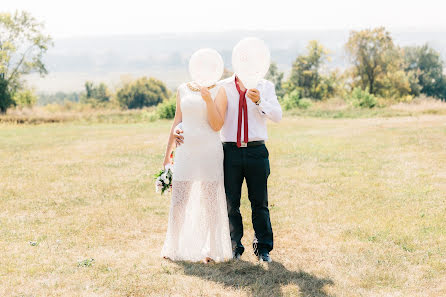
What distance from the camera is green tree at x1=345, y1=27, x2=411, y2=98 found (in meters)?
51.9

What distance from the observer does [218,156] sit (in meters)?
5.20

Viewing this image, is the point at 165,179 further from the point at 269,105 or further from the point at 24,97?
the point at 24,97

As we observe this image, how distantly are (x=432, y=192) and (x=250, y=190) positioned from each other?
5.35 metres

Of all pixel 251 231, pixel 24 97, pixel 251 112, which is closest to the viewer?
pixel 251 112

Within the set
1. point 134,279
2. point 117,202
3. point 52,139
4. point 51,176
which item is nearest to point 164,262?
point 134,279

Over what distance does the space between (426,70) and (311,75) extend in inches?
1066

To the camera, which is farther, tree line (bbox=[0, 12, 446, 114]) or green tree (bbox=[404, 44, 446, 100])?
green tree (bbox=[404, 44, 446, 100])

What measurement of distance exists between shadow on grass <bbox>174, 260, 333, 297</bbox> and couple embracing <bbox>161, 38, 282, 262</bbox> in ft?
0.46

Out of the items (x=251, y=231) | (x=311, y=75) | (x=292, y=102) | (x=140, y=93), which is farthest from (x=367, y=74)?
(x=140, y=93)

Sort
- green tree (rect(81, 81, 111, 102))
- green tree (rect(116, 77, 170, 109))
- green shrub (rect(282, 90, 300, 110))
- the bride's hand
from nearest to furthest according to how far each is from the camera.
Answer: the bride's hand → green shrub (rect(282, 90, 300, 110)) → green tree (rect(81, 81, 111, 102)) → green tree (rect(116, 77, 170, 109))

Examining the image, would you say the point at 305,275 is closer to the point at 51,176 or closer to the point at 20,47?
the point at 51,176

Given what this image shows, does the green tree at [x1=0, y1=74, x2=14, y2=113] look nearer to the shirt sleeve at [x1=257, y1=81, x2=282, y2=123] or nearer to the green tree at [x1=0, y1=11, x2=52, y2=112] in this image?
the green tree at [x1=0, y1=11, x2=52, y2=112]

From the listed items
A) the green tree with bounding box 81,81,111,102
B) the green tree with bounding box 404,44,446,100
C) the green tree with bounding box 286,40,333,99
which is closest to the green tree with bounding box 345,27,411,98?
the green tree with bounding box 286,40,333,99

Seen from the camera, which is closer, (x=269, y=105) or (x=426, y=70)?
(x=269, y=105)
